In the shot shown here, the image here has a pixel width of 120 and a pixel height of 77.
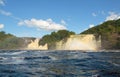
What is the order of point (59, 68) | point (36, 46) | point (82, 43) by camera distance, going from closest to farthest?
point (59, 68)
point (82, 43)
point (36, 46)

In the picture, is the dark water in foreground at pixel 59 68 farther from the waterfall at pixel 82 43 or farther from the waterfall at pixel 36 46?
the waterfall at pixel 36 46

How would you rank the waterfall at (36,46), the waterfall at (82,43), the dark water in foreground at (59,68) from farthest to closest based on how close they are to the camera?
the waterfall at (36,46), the waterfall at (82,43), the dark water in foreground at (59,68)

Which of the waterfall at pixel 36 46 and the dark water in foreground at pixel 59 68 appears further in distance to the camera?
the waterfall at pixel 36 46

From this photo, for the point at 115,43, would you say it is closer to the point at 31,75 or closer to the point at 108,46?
the point at 108,46

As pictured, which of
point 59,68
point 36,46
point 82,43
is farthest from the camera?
point 36,46

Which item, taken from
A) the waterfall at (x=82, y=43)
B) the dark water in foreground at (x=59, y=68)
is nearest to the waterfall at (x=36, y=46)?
the waterfall at (x=82, y=43)

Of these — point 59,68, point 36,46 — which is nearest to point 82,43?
point 36,46

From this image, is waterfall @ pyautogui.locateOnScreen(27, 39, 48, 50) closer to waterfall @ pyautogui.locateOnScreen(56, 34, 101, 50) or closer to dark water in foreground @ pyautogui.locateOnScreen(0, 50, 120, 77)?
waterfall @ pyautogui.locateOnScreen(56, 34, 101, 50)

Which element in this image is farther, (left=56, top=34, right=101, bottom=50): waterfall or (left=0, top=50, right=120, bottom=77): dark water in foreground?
(left=56, top=34, right=101, bottom=50): waterfall

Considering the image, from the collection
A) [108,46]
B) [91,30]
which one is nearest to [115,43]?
[108,46]

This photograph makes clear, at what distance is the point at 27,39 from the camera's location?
193000mm

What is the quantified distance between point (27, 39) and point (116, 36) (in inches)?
2708

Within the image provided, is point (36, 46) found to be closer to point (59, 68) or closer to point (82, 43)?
point (82, 43)

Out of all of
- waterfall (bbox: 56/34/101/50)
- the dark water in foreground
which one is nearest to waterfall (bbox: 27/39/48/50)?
waterfall (bbox: 56/34/101/50)
